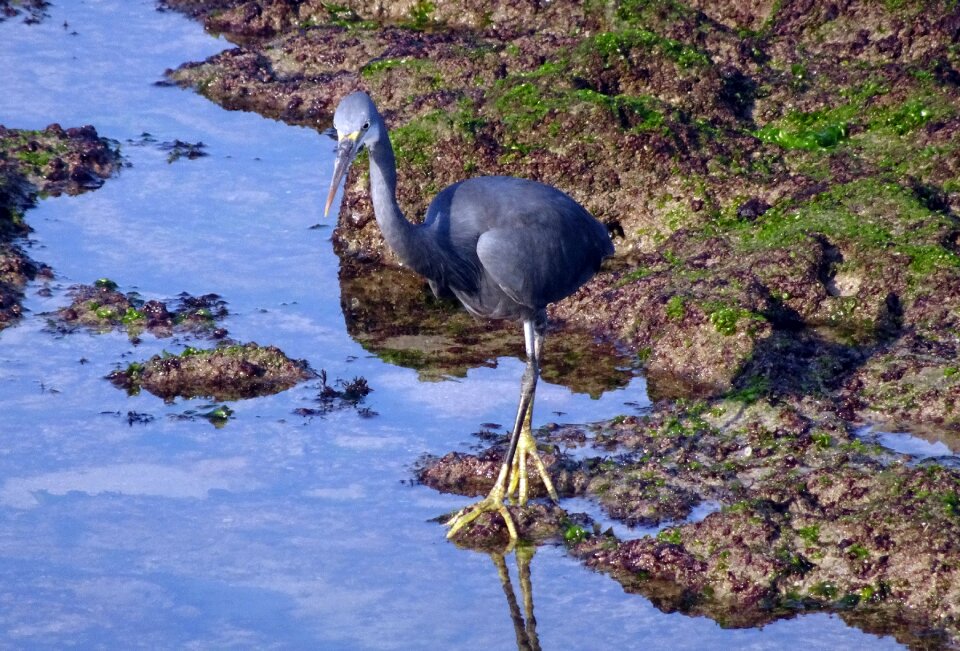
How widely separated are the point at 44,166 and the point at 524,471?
5.94 metres

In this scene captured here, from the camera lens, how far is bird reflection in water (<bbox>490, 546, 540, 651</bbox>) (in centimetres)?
620

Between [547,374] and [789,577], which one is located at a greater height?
[547,374]

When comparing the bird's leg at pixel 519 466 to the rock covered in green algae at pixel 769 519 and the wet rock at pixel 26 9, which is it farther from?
A: the wet rock at pixel 26 9

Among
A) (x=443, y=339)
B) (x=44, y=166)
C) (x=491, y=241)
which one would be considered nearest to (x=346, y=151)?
(x=491, y=241)

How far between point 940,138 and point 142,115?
7001mm

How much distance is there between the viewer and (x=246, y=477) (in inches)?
294

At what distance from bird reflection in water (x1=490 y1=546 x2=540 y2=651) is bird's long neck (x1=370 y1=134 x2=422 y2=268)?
160 cm

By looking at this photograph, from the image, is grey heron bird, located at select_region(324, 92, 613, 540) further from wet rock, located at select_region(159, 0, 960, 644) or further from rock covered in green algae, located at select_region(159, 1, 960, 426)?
rock covered in green algae, located at select_region(159, 1, 960, 426)

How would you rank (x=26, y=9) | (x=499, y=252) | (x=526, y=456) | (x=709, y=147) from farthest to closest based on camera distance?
(x=26, y=9)
(x=709, y=147)
(x=526, y=456)
(x=499, y=252)

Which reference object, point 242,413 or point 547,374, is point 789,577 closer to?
point 547,374

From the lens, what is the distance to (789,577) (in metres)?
6.42

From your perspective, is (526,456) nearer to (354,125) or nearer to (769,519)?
(769,519)

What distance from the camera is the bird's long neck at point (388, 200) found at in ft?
22.3

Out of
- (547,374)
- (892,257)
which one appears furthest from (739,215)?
(547,374)
